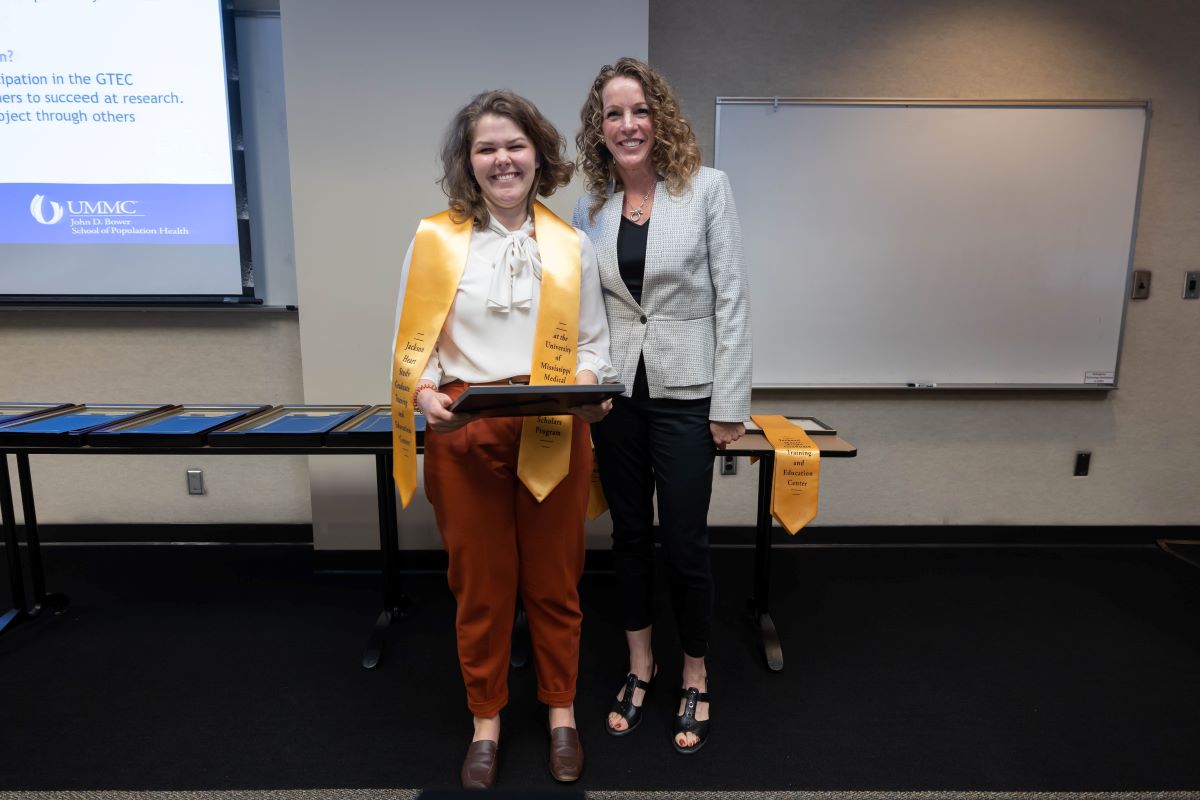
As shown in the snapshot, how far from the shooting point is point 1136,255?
2617 mm

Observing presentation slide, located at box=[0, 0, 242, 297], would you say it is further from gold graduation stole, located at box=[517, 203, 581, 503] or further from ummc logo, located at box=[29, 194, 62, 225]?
gold graduation stole, located at box=[517, 203, 581, 503]

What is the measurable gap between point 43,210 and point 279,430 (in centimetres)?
145

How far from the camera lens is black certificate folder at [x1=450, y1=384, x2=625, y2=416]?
1.09 metres

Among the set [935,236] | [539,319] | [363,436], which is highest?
[935,236]

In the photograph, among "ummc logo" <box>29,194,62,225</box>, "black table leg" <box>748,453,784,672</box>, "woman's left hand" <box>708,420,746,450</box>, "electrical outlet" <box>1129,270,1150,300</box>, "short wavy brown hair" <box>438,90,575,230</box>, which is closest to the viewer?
"short wavy brown hair" <box>438,90,575,230</box>

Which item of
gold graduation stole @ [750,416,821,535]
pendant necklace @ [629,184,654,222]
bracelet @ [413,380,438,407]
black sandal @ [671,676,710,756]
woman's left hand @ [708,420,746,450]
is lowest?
black sandal @ [671,676,710,756]

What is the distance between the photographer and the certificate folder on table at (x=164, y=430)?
1842 mm

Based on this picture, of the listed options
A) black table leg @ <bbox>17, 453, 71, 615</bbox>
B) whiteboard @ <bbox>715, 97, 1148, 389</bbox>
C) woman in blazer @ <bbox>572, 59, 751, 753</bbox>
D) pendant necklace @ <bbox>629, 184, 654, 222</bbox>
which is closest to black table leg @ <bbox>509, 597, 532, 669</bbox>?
woman in blazer @ <bbox>572, 59, 751, 753</bbox>

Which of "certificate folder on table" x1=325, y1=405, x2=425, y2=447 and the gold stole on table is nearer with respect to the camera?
the gold stole on table

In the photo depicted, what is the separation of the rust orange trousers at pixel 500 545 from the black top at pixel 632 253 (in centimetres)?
35

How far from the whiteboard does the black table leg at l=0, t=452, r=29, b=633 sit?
267 centimetres

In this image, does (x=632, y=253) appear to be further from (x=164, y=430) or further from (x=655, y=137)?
(x=164, y=430)

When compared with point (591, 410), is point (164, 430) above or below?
below

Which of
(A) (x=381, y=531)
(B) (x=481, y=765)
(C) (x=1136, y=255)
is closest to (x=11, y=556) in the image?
(A) (x=381, y=531)
